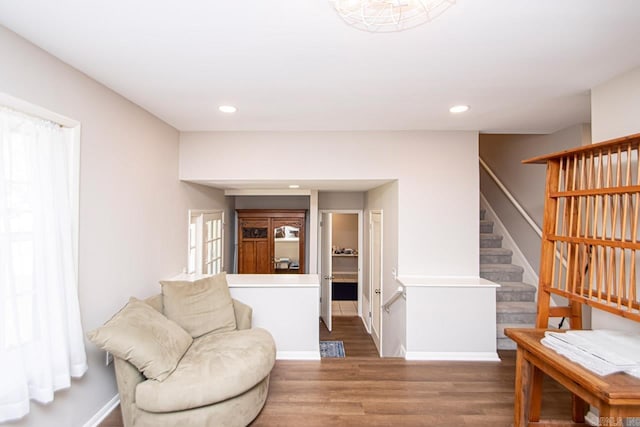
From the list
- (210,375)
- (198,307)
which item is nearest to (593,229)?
(210,375)

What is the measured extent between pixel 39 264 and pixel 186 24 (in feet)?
4.94

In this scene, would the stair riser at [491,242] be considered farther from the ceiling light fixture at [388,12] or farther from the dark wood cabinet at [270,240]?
the ceiling light fixture at [388,12]

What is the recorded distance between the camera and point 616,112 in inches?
83.6

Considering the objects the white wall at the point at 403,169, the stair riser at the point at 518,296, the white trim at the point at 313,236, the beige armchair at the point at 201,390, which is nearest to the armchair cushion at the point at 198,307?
the beige armchair at the point at 201,390

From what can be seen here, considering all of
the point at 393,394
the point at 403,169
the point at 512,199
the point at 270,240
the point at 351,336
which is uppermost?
the point at 403,169

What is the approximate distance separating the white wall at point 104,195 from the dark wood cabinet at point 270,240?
89.4 inches

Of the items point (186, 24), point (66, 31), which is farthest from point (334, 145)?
point (66, 31)

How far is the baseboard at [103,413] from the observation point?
2146mm

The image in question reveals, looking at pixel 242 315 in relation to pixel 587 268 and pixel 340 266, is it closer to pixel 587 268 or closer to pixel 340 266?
pixel 587 268

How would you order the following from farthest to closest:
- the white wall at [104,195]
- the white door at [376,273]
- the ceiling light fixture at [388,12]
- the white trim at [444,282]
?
the white door at [376,273], the white trim at [444,282], the white wall at [104,195], the ceiling light fixture at [388,12]

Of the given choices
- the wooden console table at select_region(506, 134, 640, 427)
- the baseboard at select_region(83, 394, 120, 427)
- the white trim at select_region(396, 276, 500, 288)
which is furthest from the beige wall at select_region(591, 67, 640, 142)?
the baseboard at select_region(83, 394, 120, 427)

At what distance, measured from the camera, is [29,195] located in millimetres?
1706

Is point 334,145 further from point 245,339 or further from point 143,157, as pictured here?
point 245,339

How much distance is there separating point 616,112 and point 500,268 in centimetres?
247
